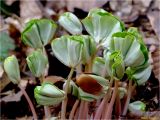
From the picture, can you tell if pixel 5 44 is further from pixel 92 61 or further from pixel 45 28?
pixel 92 61

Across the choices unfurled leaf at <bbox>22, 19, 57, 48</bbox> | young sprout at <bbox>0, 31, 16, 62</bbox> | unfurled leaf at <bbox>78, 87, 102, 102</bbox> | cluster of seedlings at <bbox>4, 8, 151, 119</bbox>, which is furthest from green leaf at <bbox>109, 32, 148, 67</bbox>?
young sprout at <bbox>0, 31, 16, 62</bbox>

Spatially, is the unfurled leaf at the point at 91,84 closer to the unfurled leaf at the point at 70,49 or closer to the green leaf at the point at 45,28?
the unfurled leaf at the point at 70,49

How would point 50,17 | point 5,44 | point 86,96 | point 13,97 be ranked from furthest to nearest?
1. point 50,17
2. point 5,44
3. point 13,97
4. point 86,96

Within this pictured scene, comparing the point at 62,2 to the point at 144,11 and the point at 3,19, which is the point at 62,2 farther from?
the point at 144,11

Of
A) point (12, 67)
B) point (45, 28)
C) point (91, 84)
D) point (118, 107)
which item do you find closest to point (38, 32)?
point (45, 28)

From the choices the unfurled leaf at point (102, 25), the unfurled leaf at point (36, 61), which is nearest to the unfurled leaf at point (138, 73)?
the unfurled leaf at point (102, 25)

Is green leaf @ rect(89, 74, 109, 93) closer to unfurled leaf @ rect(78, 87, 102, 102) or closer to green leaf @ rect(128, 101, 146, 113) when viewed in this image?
unfurled leaf @ rect(78, 87, 102, 102)
